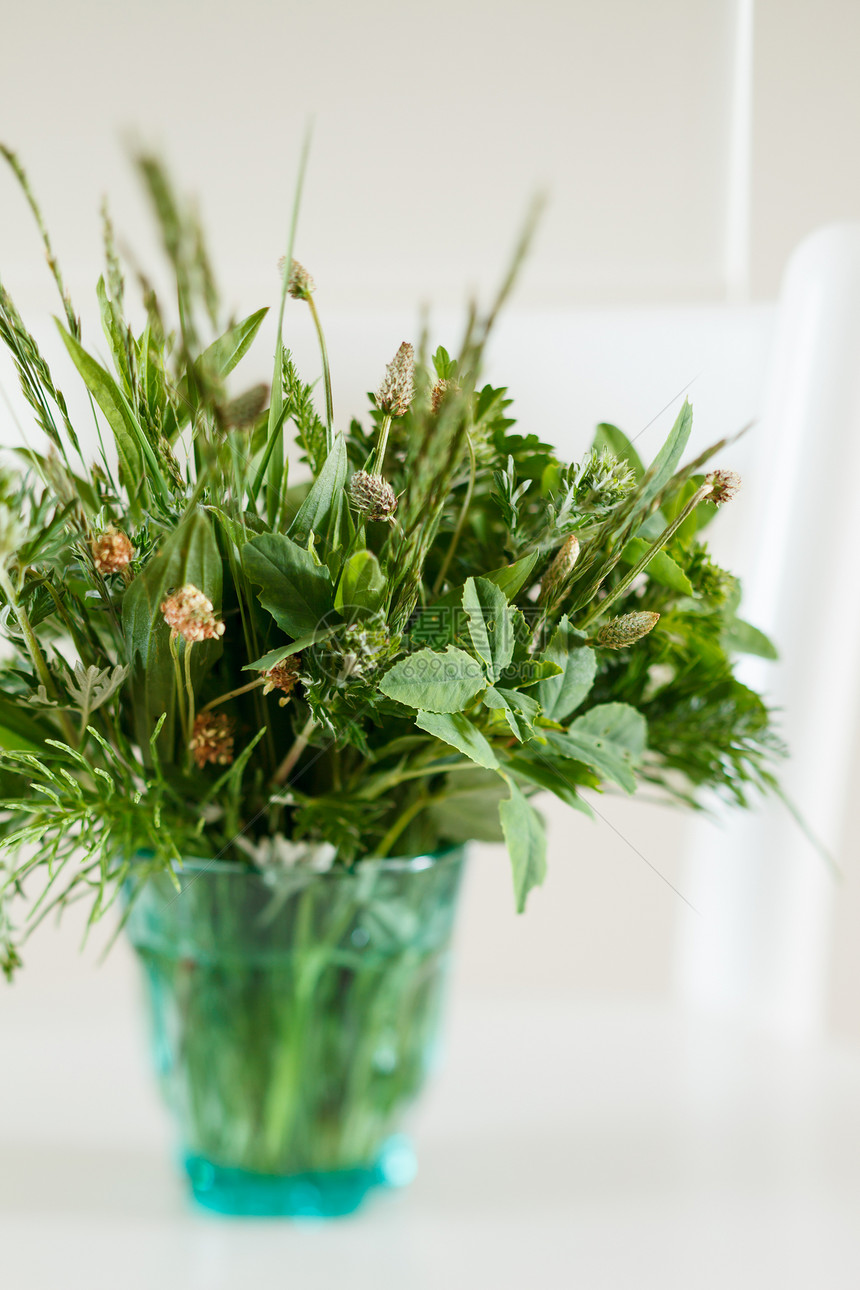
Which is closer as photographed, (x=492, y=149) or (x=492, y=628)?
(x=492, y=628)

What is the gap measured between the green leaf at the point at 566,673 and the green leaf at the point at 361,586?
41mm

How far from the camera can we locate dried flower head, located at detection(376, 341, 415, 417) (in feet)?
0.60

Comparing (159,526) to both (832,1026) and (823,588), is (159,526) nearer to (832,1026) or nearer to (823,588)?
(823,588)

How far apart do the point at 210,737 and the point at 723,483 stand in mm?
138

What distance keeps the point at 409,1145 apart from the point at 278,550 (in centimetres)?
30

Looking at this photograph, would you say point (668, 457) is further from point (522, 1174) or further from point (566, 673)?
point (522, 1174)

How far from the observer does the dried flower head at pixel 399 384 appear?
18cm

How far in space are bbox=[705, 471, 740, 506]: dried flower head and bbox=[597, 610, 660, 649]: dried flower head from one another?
29 millimetres

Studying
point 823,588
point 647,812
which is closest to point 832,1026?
point 647,812

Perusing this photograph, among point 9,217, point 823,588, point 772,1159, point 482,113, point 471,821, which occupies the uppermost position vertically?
point 482,113

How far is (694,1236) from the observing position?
34cm

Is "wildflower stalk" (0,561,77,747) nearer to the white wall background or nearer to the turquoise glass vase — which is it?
the turquoise glass vase

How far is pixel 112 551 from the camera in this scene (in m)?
0.19

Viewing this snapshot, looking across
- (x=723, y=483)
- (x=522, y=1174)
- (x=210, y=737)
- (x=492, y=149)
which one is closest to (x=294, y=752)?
(x=210, y=737)
